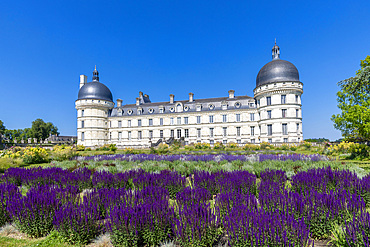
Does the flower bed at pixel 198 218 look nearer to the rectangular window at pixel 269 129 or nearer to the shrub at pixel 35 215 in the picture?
the shrub at pixel 35 215

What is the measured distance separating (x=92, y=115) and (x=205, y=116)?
2588cm

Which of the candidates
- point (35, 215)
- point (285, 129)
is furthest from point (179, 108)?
point (35, 215)

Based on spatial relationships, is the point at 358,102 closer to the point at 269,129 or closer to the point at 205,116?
the point at 269,129

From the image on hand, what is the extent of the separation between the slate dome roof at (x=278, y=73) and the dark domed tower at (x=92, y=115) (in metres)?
35.3

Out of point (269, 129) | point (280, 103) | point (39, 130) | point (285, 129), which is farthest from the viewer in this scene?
point (39, 130)

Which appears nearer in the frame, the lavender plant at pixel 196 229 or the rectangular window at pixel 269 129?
the lavender plant at pixel 196 229

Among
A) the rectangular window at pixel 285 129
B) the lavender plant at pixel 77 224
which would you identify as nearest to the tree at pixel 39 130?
the rectangular window at pixel 285 129

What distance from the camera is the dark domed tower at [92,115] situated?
44938 mm

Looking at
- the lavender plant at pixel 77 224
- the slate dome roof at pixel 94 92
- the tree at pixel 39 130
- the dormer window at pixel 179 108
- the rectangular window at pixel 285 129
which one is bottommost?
the lavender plant at pixel 77 224

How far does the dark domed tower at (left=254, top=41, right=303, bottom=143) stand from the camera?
33.8 m

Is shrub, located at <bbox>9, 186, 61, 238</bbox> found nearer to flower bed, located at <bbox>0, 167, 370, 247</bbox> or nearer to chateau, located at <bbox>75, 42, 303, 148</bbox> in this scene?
flower bed, located at <bbox>0, 167, 370, 247</bbox>

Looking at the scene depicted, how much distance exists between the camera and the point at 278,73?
1396 inches

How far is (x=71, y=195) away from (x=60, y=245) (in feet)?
3.87

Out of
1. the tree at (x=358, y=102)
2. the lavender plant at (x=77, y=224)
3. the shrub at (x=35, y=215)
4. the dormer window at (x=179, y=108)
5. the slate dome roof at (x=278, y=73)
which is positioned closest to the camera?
the lavender plant at (x=77, y=224)
